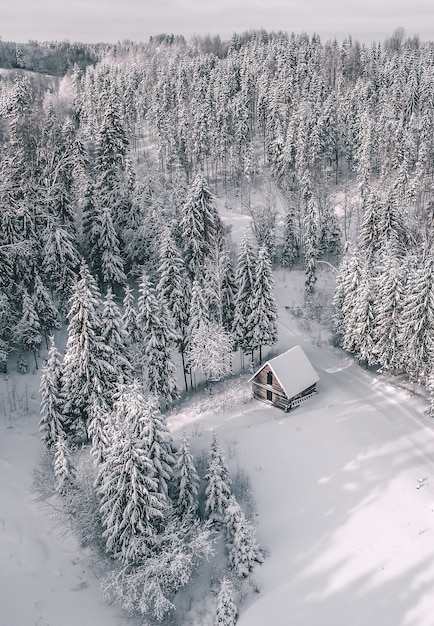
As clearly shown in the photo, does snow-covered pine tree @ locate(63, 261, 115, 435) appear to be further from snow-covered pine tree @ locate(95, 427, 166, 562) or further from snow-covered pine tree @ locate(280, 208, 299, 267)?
snow-covered pine tree @ locate(280, 208, 299, 267)

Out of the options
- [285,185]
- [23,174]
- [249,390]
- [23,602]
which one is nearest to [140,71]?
[285,185]

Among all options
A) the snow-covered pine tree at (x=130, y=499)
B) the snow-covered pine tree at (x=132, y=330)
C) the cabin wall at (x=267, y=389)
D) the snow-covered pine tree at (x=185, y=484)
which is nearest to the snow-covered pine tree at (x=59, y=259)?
the snow-covered pine tree at (x=132, y=330)

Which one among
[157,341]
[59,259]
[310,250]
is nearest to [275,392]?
[157,341]

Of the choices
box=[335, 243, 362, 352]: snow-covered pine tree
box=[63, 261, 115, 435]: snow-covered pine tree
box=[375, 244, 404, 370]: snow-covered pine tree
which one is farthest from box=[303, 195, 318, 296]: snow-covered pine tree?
box=[63, 261, 115, 435]: snow-covered pine tree

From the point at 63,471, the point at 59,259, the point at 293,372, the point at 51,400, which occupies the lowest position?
the point at 63,471

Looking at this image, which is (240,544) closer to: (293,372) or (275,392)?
(275,392)
